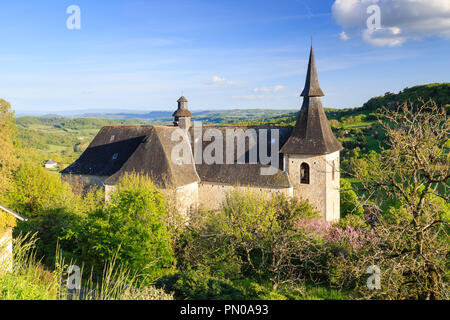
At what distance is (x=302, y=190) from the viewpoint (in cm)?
2247

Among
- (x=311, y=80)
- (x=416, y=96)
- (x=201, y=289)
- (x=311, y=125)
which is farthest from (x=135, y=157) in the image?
(x=416, y=96)

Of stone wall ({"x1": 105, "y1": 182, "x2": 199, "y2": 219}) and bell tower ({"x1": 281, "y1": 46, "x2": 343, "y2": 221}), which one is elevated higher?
bell tower ({"x1": 281, "y1": 46, "x2": 343, "y2": 221})

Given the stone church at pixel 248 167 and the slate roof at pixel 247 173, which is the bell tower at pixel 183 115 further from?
the slate roof at pixel 247 173

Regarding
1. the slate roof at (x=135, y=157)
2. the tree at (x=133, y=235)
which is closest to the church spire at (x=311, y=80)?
the slate roof at (x=135, y=157)

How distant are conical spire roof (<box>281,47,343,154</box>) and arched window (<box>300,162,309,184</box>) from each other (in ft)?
3.84

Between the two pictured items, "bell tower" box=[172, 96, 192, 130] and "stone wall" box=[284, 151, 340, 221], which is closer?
"stone wall" box=[284, 151, 340, 221]

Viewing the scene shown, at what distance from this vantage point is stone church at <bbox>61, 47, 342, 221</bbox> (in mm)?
21969

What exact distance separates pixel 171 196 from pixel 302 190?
942cm

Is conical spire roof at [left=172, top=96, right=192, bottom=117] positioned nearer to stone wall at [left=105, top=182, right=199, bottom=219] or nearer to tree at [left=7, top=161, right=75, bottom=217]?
stone wall at [left=105, top=182, right=199, bottom=219]

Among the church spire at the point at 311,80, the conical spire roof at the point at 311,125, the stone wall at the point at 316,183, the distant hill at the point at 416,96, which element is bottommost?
the stone wall at the point at 316,183

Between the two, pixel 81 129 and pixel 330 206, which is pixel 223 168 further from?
pixel 81 129

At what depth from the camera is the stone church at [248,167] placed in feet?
72.1

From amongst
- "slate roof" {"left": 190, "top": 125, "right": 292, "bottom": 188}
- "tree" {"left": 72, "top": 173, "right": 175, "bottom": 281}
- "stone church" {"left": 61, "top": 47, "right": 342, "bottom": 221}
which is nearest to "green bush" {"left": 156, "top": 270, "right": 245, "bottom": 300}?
"tree" {"left": 72, "top": 173, "right": 175, "bottom": 281}
